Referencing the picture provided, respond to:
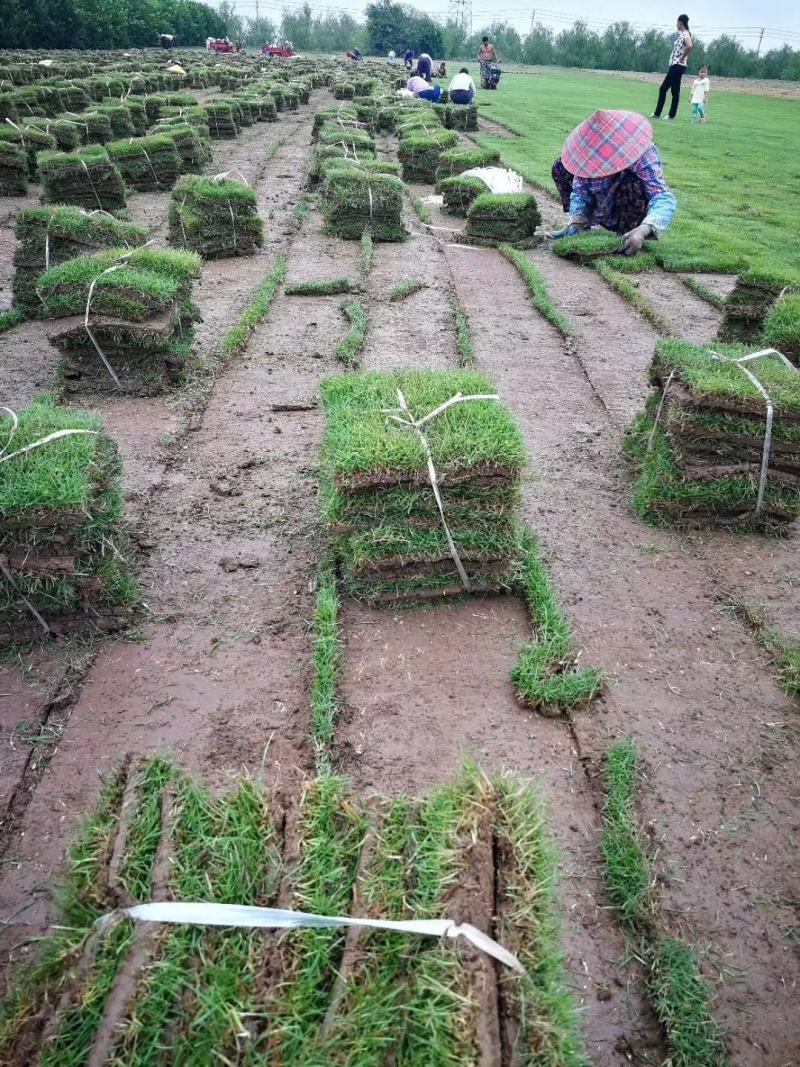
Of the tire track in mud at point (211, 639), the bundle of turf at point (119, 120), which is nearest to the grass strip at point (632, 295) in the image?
the tire track in mud at point (211, 639)

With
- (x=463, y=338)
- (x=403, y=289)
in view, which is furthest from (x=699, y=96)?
(x=463, y=338)

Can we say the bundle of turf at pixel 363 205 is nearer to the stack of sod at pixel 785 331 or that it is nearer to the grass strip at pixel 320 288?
the grass strip at pixel 320 288

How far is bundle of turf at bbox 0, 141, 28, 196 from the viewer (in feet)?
46.7

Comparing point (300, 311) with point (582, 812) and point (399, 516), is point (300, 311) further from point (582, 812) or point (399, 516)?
point (582, 812)

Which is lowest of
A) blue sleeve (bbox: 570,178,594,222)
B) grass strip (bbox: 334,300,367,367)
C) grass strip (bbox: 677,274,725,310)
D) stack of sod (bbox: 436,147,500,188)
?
grass strip (bbox: 334,300,367,367)

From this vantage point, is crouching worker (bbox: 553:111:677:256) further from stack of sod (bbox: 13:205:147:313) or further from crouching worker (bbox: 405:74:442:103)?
crouching worker (bbox: 405:74:442:103)

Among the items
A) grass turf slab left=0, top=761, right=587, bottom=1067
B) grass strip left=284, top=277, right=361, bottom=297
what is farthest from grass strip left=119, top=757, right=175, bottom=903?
grass strip left=284, top=277, right=361, bottom=297

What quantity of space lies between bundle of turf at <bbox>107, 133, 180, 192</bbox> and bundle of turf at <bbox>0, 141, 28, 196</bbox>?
181cm

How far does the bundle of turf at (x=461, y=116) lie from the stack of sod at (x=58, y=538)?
24.9 meters

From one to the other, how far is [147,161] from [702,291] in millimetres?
11890

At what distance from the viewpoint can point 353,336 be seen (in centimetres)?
824

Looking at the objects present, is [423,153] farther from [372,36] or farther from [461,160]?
[372,36]

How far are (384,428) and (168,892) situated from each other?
2905mm

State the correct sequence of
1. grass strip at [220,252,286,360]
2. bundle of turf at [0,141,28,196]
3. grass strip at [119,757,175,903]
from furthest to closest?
1. bundle of turf at [0,141,28,196]
2. grass strip at [220,252,286,360]
3. grass strip at [119,757,175,903]
